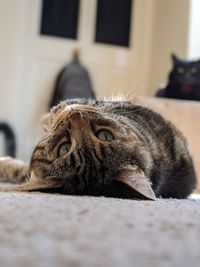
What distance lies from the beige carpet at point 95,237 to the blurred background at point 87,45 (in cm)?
311

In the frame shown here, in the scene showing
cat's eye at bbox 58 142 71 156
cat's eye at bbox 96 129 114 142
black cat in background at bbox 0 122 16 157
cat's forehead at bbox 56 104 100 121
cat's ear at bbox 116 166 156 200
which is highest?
cat's forehead at bbox 56 104 100 121

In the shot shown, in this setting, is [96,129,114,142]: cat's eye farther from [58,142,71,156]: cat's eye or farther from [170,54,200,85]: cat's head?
[170,54,200,85]: cat's head

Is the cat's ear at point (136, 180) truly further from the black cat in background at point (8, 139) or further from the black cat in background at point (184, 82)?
the black cat in background at point (8, 139)

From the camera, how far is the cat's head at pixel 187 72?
3.37 meters

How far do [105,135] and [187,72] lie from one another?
2553mm

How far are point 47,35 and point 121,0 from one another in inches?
31.0

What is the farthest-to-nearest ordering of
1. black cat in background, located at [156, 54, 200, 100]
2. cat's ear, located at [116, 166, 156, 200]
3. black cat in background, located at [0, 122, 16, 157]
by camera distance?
black cat in background, located at [0, 122, 16, 157]
black cat in background, located at [156, 54, 200, 100]
cat's ear, located at [116, 166, 156, 200]

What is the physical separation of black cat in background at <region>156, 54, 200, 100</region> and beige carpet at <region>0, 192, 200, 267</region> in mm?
2833

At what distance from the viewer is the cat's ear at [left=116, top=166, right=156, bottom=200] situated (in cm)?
85

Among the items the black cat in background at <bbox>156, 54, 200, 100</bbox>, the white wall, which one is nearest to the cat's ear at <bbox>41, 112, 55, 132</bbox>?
the black cat in background at <bbox>156, 54, 200, 100</bbox>

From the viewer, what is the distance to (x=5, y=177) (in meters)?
1.49

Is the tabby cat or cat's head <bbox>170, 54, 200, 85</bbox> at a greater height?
cat's head <bbox>170, 54, 200, 85</bbox>

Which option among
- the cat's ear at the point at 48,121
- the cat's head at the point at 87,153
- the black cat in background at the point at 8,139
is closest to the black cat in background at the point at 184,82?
the black cat in background at the point at 8,139

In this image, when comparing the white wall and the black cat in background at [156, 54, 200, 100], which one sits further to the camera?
the white wall
